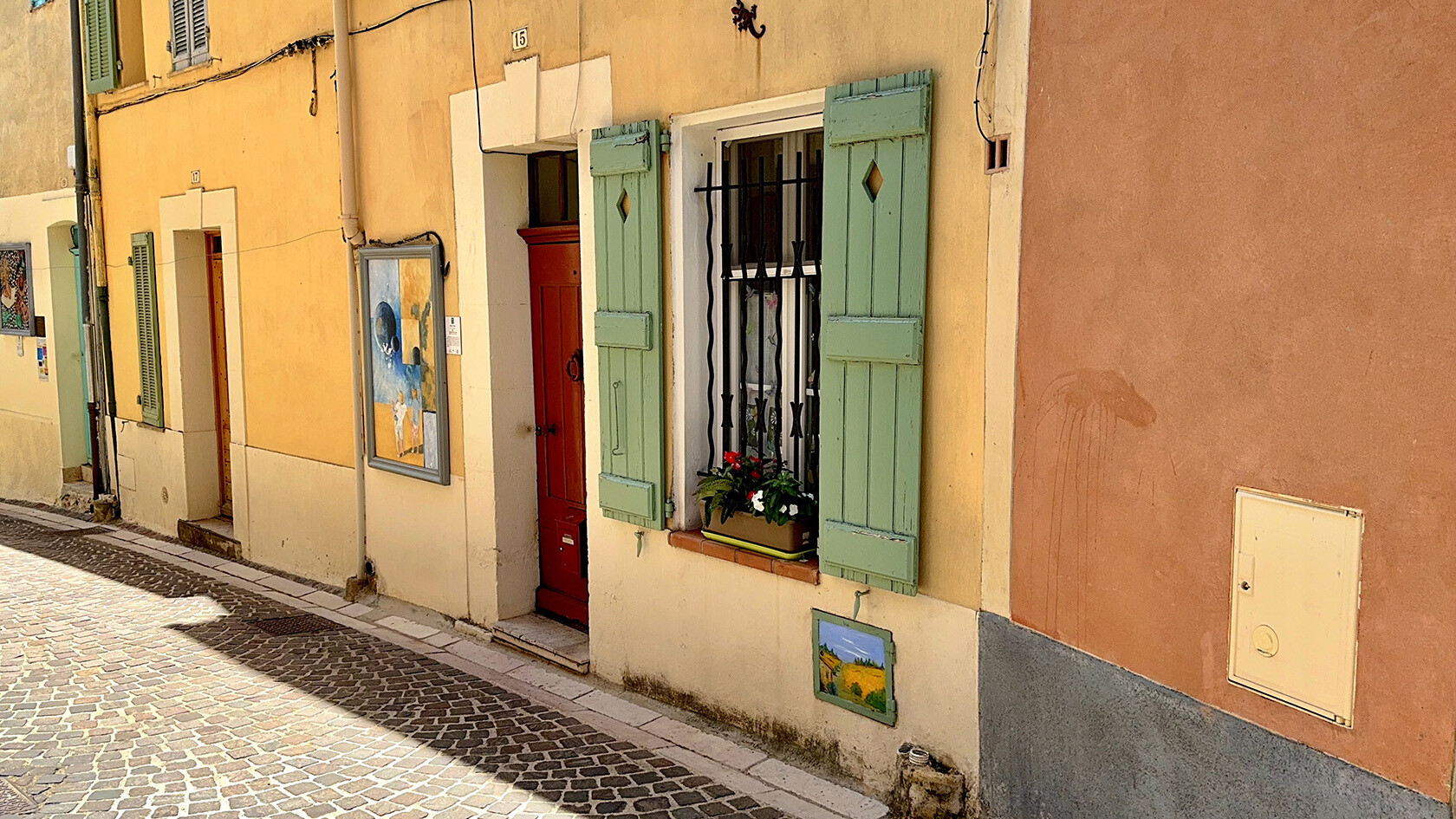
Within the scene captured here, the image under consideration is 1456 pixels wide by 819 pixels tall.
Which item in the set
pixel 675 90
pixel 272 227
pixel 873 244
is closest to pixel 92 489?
pixel 272 227

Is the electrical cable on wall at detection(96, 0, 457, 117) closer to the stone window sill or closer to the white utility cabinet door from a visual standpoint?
the stone window sill

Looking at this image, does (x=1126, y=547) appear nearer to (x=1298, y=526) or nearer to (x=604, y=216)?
(x=1298, y=526)

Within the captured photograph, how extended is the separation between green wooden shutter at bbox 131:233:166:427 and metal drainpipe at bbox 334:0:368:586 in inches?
Answer: 127

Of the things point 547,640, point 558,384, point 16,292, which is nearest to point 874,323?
point 558,384

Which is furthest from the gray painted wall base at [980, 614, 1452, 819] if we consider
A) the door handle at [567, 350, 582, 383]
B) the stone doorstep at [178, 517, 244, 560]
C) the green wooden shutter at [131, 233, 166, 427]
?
the green wooden shutter at [131, 233, 166, 427]

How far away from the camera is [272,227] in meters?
8.30

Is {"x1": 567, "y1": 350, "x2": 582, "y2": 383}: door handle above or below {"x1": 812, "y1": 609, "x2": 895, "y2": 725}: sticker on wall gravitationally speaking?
above

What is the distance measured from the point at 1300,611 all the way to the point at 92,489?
1123 centimetres

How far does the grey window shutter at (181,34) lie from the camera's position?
9062 mm

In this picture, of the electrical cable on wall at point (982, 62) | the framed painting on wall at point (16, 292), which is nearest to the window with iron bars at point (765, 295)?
the electrical cable on wall at point (982, 62)

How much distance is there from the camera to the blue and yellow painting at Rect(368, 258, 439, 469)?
6926 millimetres

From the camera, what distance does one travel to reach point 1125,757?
11.6ft

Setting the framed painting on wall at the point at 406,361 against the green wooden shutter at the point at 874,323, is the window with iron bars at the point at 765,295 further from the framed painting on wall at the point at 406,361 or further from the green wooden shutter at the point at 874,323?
the framed painting on wall at the point at 406,361

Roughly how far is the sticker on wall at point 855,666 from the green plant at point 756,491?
0.45m
